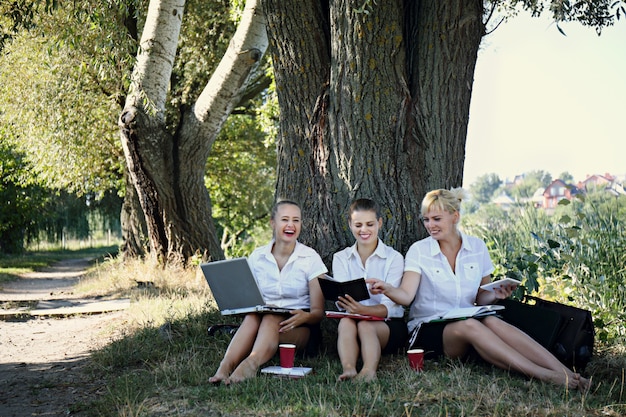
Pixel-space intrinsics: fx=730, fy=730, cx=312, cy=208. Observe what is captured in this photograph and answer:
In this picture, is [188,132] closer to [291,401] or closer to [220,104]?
[220,104]

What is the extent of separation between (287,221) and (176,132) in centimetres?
746

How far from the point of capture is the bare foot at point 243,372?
5143 millimetres

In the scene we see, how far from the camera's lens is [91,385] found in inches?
233

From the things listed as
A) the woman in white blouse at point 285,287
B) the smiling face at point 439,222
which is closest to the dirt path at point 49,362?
the woman in white blouse at point 285,287

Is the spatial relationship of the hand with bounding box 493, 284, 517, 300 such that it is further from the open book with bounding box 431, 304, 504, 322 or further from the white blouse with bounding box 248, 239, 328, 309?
the white blouse with bounding box 248, 239, 328, 309

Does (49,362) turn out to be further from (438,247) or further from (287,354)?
(438,247)

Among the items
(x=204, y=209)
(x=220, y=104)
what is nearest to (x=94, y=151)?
(x=204, y=209)

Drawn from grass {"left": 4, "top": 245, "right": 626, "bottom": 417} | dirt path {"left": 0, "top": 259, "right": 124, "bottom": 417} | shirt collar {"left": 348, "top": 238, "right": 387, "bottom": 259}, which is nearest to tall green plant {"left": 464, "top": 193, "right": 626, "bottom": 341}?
grass {"left": 4, "top": 245, "right": 626, "bottom": 417}

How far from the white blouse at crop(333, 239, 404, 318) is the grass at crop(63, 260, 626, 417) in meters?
0.46

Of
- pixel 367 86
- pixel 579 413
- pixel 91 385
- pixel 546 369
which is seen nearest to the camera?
pixel 579 413

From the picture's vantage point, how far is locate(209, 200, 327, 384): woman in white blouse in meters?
5.62

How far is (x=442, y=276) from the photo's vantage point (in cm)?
574

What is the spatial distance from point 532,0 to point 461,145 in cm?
157

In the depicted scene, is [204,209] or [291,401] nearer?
[291,401]
